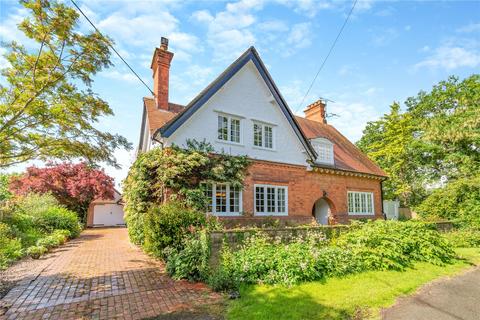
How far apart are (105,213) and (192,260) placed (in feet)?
116

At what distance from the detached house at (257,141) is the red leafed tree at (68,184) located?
13609 millimetres

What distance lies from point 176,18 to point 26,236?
1294 centimetres

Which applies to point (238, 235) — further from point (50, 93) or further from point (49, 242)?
point (49, 242)

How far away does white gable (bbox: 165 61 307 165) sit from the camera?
1315cm

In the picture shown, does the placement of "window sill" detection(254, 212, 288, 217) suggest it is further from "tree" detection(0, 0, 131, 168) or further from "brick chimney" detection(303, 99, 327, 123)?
"brick chimney" detection(303, 99, 327, 123)

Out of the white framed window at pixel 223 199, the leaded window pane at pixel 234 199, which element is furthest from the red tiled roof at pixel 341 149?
the white framed window at pixel 223 199

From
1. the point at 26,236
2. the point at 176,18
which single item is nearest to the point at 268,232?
the point at 176,18

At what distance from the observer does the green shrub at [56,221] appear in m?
16.9

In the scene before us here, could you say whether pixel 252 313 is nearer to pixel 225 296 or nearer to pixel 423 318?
pixel 225 296

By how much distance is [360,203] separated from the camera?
19828mm

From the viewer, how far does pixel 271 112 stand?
15789 mm

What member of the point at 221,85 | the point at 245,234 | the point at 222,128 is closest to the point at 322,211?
the point at 222,128

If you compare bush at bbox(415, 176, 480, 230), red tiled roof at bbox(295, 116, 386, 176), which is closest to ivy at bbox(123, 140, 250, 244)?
red tiled roof at bbox(295, 116, 386, 176)

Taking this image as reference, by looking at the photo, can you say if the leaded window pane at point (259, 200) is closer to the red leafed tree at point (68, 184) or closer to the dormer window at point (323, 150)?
the dormer window at point (323, 150)
